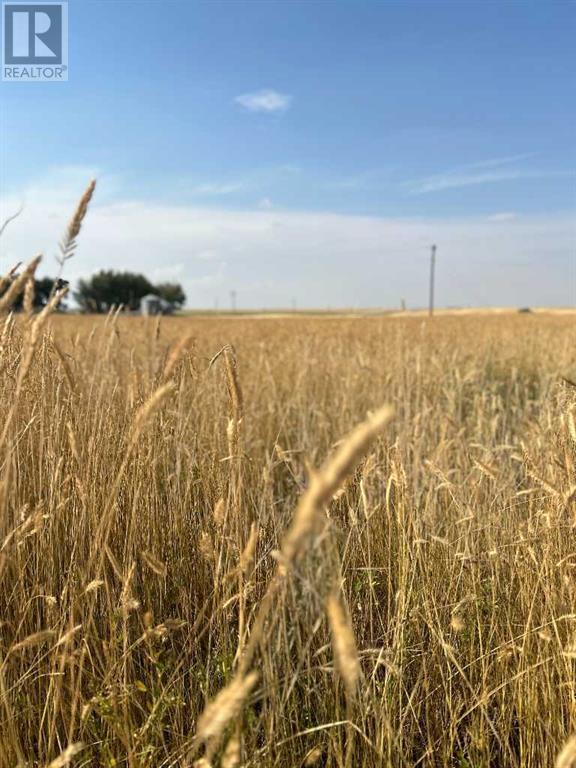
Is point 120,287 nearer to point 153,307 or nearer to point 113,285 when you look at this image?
point 113,285

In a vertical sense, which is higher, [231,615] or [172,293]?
[172,293]

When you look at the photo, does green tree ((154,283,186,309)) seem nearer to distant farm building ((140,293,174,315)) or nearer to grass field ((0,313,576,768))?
distant farm building ((140,293,174,315))

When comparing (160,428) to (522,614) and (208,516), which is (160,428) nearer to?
(208,516)

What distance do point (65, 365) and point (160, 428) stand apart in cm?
70

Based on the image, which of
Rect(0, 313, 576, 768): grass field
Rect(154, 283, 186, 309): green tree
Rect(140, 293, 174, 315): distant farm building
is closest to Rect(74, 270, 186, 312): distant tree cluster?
Rect(154, 283, 186, 309): green tree

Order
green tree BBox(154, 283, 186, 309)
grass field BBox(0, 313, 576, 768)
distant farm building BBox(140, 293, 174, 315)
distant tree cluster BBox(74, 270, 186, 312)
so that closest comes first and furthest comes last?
grass field BBox(0, 313, 576, 768) → distant farm building BBox(140, 293, 174, 315) → distant tree cluster BBox(74, 270, 186, 312) → green tree BBox(154, 283, 186, 309)

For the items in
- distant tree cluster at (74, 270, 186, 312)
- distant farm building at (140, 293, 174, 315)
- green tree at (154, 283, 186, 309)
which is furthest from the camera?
green tree at (154, 283, 186, 309)

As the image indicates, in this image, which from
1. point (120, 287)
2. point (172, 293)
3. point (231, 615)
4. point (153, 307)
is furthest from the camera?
point (172, 293)

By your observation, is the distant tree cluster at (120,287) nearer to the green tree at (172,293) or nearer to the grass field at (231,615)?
the green tree at (172,293)

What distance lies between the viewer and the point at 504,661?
1533mm

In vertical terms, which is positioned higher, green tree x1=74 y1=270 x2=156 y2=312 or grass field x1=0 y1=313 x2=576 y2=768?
green tree x1=74 y1=270 x2=156 y2=312

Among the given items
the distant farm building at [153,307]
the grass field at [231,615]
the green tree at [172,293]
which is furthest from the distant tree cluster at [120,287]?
the grass field at [231,615]

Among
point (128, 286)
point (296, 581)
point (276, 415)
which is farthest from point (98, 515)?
point (128, 286)

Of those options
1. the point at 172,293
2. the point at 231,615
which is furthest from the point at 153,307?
the point at 172,293
